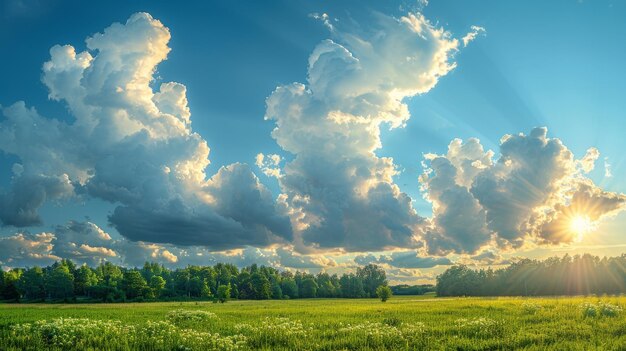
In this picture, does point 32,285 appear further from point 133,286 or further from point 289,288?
point 289,288

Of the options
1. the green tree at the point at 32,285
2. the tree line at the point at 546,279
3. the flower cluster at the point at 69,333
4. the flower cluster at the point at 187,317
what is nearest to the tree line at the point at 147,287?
the green tree at the point at 32,285

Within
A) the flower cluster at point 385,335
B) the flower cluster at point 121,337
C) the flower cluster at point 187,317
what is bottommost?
the flower cluster at point 187,317

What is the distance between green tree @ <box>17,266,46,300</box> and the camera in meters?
137

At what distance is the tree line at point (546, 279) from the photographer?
133 m

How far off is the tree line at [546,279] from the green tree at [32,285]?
14783 cm

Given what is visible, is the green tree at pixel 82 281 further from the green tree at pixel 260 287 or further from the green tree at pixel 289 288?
the green tree at pixel 289 288

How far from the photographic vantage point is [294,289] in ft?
582

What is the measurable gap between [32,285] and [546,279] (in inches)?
6763

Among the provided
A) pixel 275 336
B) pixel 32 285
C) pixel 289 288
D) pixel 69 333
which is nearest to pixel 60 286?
pixel 32 285

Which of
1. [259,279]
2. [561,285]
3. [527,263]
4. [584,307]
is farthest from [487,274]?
[584,307]

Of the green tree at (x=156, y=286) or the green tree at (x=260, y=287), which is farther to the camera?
the green tree at (x=260, y=287)

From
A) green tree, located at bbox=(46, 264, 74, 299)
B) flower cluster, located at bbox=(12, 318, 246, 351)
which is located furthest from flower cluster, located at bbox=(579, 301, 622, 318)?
green tree, located at bbox=(46, 264, 74, 299)

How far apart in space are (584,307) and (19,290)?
157620mm

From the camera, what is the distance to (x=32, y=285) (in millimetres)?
137750
